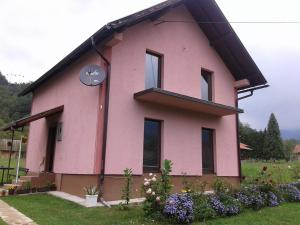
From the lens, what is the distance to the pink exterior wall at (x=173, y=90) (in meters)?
10.7

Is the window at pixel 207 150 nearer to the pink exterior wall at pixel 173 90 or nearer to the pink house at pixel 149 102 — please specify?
the pink house at pixel 149 102

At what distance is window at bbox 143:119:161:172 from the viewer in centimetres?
1144

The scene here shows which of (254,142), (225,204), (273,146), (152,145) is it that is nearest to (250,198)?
(225,204)

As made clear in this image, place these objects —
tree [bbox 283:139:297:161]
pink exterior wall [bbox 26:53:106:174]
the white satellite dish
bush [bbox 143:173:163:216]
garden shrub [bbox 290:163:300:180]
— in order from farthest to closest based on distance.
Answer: tree [bbox 283:139:297:161] → garden shrub [bbox 290:163:300:180] → pink exterior wall [bbox 26:53:106:174] → the white satellite dish → bush [bbox 143:173:163:216]

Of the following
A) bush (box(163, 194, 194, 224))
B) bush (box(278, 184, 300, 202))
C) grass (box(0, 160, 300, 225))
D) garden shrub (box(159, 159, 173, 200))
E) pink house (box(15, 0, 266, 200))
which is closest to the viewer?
bush (box(163, 194, 194, 224))

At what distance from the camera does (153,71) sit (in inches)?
483

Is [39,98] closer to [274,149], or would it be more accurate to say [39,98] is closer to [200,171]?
[200,171]

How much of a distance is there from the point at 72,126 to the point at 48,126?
126 inches

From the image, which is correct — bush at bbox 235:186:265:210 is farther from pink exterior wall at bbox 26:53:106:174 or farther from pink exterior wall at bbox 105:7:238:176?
pink exterior wall at bbox 26:53:106:174

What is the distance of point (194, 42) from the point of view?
1393cm

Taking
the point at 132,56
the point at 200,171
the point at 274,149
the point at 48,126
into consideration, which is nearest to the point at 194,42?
the point at 132,56

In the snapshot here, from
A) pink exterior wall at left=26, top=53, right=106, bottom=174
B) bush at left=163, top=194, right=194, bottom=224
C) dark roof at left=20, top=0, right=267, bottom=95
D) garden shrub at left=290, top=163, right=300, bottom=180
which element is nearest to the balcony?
pink exterior wall at left=26, top=53, right=106, bottom=174

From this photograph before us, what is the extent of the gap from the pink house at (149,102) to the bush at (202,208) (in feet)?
9.81

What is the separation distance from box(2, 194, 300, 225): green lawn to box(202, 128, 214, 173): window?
4.01 metres
